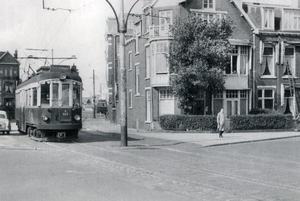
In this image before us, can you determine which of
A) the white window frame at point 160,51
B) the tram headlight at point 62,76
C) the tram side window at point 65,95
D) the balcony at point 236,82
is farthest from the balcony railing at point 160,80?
the tram headlight at point 62,76

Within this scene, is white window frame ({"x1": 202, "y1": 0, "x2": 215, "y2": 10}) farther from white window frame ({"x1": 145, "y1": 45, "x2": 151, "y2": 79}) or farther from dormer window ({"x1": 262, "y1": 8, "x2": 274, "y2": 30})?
white window frame ({"x1": 145, "y1": 45, "x2": 151, "y2": 79})

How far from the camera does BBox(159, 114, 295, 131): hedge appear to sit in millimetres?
27672

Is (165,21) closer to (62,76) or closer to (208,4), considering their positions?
(208,4)

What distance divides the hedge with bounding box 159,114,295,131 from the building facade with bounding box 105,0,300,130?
211 centimetres

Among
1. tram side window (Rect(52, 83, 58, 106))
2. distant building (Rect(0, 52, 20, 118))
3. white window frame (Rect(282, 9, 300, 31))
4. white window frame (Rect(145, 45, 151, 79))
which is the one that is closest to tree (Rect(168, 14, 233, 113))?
white window frame (Rect(145, 45, 151, 79))

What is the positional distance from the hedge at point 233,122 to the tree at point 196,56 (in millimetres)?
1379

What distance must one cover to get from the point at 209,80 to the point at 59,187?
19.7 meters

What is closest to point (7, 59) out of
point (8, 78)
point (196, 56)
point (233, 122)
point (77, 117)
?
point (8, 78)

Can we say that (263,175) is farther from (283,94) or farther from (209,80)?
(283,94)

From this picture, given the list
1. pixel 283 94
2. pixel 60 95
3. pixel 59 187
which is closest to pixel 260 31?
pixel 283 94

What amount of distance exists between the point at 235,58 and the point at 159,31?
660cm

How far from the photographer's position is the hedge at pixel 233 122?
90.8 ft

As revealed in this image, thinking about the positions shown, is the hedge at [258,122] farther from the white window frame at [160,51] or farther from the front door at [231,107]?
the white window frame at [160,51]

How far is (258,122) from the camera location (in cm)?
2850
